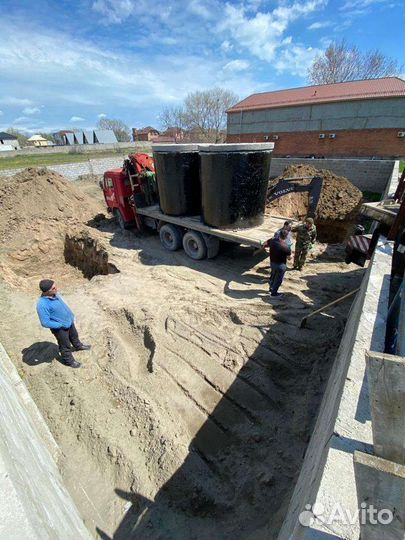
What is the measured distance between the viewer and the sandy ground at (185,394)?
2.92 metres

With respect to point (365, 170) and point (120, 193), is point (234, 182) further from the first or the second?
point (365, 170)

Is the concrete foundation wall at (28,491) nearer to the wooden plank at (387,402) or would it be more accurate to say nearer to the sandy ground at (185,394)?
the sandy ground at (185,394)

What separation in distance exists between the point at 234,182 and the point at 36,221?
8.21 meters

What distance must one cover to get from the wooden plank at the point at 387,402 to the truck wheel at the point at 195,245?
6.56 m

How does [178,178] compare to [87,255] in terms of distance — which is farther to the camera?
[87,255]

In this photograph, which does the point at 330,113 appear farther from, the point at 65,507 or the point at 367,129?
the point at 65,507

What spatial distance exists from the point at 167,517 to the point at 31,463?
1.47 metres

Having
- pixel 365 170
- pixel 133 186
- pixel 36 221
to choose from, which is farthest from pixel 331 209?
pixel 36 221

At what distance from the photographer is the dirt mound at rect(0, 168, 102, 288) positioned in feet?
31.7

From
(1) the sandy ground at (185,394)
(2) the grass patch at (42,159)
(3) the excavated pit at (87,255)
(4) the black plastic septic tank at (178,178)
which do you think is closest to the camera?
(1) the sandy ground at (185,394)

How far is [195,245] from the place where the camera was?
7902mm

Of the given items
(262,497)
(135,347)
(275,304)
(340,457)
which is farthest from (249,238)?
(340,457)

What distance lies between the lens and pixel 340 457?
5.34 ft

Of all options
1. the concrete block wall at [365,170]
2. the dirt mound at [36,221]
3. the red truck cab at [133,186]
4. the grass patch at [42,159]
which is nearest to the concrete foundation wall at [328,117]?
the concrete block wall at [365,170]
